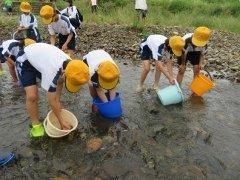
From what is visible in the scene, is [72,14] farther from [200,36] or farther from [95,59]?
[95,59]

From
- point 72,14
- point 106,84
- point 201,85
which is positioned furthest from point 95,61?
point 72,14

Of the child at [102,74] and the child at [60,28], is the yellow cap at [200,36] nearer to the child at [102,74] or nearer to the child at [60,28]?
the child at [102,74]

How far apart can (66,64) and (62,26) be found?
324 centimetres

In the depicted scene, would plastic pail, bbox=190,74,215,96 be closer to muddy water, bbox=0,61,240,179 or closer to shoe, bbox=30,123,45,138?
muddy water, bbox=0,61,240,179

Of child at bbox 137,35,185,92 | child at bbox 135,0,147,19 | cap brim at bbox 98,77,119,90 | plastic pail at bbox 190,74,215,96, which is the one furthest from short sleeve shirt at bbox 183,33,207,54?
child at bbox 135,0,147,19

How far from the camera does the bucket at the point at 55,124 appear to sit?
5113 millimetres

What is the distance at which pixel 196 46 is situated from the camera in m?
6.76

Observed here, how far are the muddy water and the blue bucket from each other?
0.22 meters

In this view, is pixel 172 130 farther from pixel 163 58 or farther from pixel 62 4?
pixel 62 4

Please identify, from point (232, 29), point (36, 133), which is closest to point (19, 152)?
point (36, 133)

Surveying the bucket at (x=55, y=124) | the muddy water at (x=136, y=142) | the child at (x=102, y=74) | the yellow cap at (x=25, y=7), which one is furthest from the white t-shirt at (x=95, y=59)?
the yellow cap at (x=25, y=7)

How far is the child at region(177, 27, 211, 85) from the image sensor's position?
6457 millimetres

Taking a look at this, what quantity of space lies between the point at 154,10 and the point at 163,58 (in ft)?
34.8

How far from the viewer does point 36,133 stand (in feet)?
17.7
